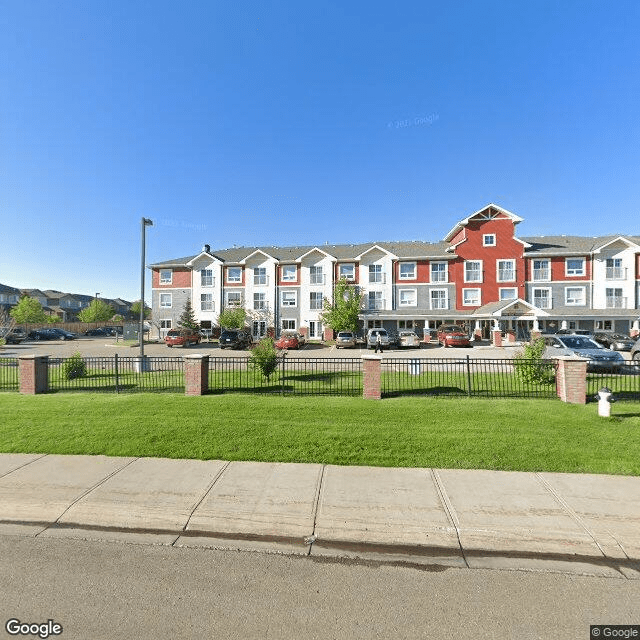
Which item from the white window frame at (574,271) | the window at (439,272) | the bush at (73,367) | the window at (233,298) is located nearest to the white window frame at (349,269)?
the window at (439,272)

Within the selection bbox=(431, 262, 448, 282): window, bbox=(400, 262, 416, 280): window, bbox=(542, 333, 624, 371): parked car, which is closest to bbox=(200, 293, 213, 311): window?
bbox=(400, 262, 416, 280): window

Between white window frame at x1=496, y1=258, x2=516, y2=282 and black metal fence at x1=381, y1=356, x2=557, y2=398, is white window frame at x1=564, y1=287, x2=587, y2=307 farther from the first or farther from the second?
black metal fence at x1=381, y1=356, x2=557, y2=398

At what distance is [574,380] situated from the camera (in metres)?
8.87

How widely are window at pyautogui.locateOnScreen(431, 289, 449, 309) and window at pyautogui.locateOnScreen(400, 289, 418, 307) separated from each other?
1786mm

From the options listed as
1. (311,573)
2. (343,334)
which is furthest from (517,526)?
(343,334)

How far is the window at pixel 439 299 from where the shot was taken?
3681cm

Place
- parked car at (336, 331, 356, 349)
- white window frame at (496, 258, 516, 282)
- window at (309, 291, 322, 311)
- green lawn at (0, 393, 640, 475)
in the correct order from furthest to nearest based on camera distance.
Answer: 1. window at (309, 291, 322, 311)
2. white window frame at (496, 258, 516, 282)
3. parked car at (336, 331, 356, 349)
4. green lawn at (0, 393, 640, 475)

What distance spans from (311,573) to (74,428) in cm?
662

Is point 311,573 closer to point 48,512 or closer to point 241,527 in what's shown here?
point 241,527

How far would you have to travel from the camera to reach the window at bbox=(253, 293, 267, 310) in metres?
40.2

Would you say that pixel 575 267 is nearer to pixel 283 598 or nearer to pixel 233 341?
pixel 233 341

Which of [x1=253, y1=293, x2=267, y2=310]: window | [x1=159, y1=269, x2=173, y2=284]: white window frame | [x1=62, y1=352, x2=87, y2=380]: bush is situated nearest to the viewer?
[x1=62, y1=352, x2=87, y2=380]: bush

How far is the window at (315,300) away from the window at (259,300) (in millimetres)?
5504

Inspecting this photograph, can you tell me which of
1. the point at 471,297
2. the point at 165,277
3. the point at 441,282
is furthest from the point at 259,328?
Answer: the point at 471,297
